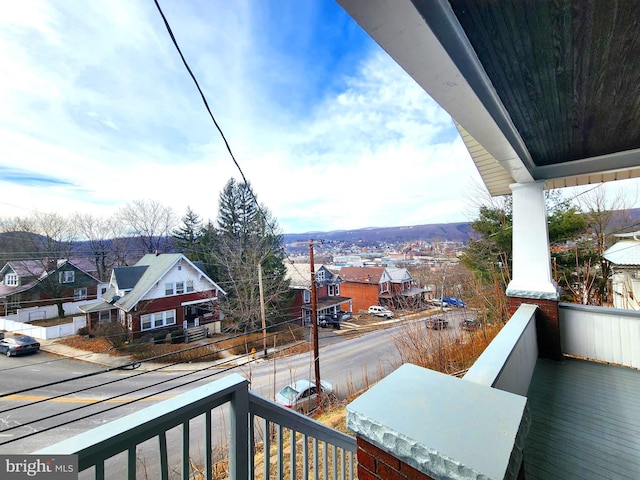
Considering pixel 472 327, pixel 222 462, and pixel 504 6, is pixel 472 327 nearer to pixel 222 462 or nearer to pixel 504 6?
pixel 222 462

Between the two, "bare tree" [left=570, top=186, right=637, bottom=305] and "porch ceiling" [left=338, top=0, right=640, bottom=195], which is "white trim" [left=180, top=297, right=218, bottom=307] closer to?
"porch ceiling" [left=338, top=0, right=640, bottom=195]

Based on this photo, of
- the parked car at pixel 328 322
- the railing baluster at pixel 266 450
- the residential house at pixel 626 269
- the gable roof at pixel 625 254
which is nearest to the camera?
the railing baluster at pixel 266 450

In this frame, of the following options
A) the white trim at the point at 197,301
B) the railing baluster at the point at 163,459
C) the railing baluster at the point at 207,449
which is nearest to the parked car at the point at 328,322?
the white trim at the point at 197,301

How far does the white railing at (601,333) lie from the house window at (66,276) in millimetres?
9333

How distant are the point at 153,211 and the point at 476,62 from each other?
11360mm

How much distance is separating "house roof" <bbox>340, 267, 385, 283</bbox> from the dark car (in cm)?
1750

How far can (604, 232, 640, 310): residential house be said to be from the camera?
5.79m

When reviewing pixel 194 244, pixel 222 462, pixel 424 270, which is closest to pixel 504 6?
pixel 222 462

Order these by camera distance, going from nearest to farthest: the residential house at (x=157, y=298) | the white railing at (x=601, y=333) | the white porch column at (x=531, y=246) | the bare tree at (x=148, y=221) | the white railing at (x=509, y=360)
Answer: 1. the white railing at (x=509, y=360)
2. the white railing at (x=601, y=333)
3. the white porch column at (x=531, y=246)
4. the residential house at (x=157, y=298)
5. the bare tree at (x=148, y=221)

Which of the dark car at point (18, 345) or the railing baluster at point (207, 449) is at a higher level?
the railing baluster at point (207, 449)

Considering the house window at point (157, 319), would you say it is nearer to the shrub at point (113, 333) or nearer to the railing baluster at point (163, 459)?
the shrub at point (113, 333)

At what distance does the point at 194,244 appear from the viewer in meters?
Result: 15.6

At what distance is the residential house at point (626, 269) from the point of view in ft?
19.0

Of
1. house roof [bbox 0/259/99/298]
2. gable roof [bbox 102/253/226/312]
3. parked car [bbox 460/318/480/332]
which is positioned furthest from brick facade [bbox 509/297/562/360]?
gable roof [bbox 102/253/226/312]
